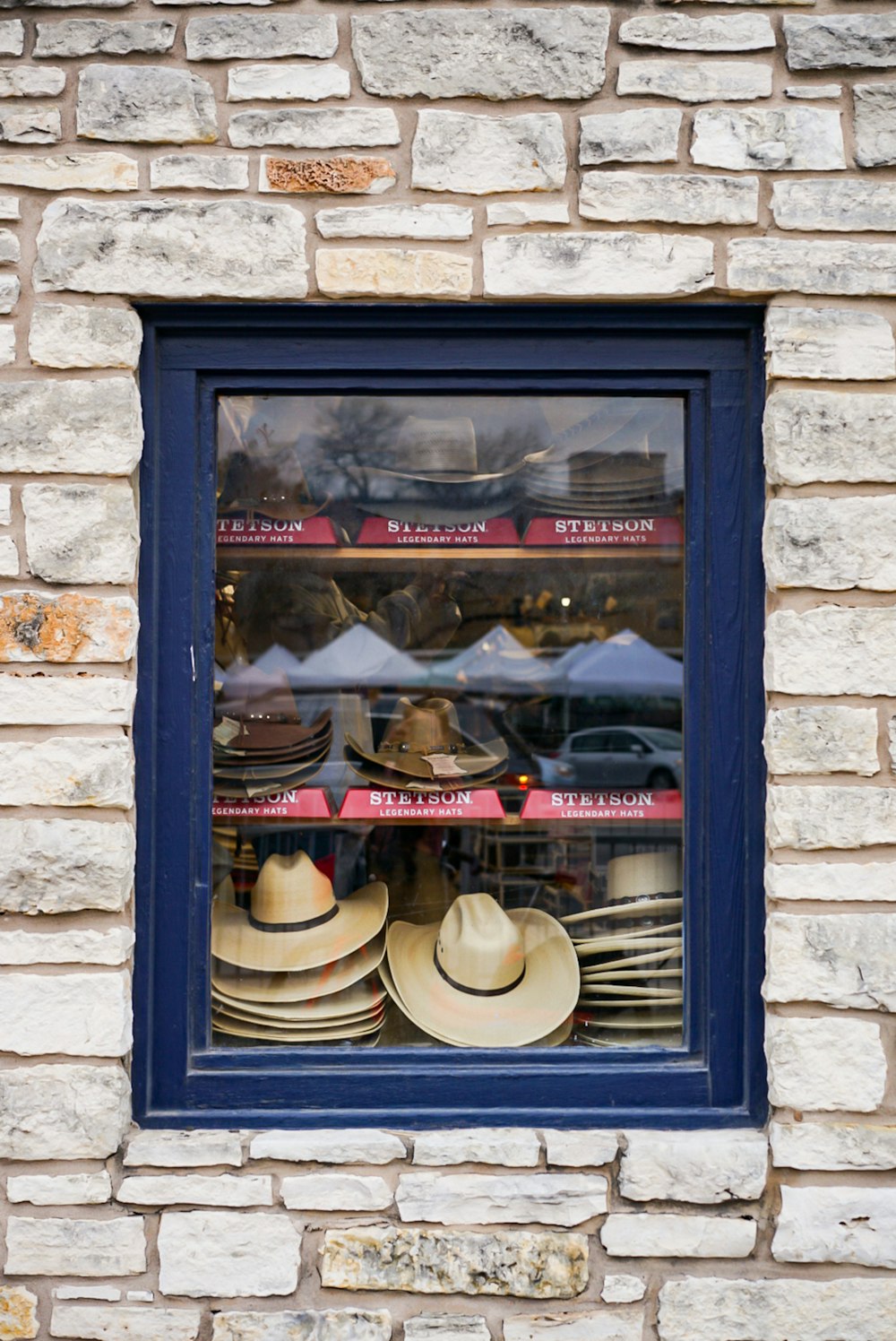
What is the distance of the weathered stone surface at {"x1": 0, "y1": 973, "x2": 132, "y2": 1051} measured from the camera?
94.7 inches

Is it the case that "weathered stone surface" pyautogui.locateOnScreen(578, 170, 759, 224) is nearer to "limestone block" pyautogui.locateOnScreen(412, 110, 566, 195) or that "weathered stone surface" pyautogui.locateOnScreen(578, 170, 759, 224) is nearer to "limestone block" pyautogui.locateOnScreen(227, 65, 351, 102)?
"limestone block" pyautogui.locateOnScreen(412, 110, 566, 195)

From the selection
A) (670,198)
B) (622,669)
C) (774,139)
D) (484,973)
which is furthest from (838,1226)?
(774,139)

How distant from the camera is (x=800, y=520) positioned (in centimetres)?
245

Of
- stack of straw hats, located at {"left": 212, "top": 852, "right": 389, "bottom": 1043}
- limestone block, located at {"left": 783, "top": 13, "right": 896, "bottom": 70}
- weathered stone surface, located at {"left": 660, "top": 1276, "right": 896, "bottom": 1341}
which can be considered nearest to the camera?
weathered stone surface, located at {"left": 660, "top": 1276, "right": 896, "bottom": 1341}

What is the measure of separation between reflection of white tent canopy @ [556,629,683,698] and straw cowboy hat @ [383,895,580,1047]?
621 millimetres

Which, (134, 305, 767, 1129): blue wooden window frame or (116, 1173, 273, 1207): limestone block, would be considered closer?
(116, 1173, 273, 1207): limestone block

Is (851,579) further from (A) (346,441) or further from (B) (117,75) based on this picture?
(B) (117,75)

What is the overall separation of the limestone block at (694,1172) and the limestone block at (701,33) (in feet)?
8.31

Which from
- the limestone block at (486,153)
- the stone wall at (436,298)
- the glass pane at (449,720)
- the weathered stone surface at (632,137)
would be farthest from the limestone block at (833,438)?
the limestone block at (486,153)

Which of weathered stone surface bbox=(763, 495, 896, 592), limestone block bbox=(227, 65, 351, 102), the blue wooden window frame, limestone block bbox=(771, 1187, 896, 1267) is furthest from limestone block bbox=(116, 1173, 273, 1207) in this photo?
limestone block bbox=(227, 65, 351, 102)

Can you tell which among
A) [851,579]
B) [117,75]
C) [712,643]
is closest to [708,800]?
[712,643]

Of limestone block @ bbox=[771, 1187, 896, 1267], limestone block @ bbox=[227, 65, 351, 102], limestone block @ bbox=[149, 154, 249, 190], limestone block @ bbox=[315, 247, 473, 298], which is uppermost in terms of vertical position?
limestone block @ bbox=[227, 65, 351, 102]

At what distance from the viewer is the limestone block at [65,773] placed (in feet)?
7.97

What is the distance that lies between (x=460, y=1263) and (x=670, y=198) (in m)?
2.48
